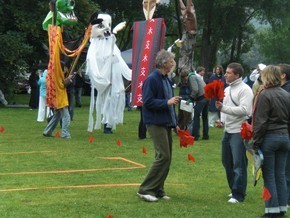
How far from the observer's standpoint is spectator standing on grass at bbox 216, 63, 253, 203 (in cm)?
863

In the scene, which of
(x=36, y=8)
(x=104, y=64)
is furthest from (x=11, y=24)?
(x=104, y=64)

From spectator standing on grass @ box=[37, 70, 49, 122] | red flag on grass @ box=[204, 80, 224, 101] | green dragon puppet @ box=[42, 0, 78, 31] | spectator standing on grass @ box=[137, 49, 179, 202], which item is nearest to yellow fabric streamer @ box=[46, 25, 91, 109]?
green dragon puppet @ box=[42, 0, 78, 31]

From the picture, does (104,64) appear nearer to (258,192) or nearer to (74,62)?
(74,62)

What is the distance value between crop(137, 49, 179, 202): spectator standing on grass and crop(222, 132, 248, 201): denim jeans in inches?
30.1

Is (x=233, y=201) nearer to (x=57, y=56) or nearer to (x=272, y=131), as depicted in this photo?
(x=272, y=131)

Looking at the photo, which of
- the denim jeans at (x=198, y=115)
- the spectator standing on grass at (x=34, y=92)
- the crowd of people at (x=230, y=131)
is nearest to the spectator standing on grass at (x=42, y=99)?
the denim jeans at (x=198, y=115)

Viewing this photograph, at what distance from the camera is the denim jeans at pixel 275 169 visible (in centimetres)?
786

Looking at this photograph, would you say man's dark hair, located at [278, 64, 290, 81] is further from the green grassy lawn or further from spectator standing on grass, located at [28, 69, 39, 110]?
spectator standing on grass, located at [28, 69, 39, 110]

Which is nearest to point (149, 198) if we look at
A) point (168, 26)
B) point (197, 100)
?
point (197, 100)

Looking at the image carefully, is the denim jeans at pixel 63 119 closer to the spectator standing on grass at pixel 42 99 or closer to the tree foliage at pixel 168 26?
the spectator standing on grass at pixel 42 99

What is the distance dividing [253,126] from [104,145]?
7.38 m

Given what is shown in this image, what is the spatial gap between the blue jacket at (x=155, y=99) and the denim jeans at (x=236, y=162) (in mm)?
853

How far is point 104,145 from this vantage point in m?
14.9

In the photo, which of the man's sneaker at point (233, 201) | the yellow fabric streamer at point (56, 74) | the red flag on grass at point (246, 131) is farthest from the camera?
the yellow fabric streamer at point (56, 74)
